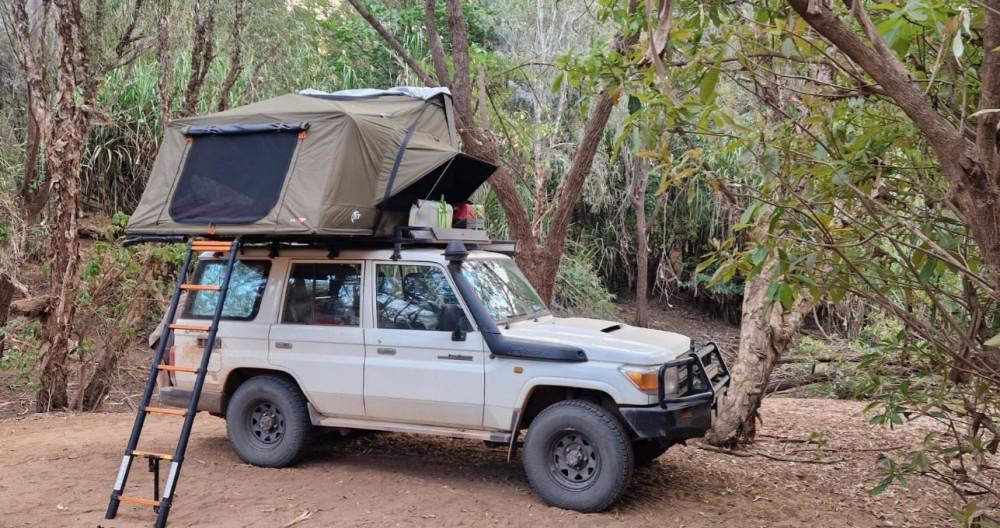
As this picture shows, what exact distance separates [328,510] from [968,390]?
14.1 ft

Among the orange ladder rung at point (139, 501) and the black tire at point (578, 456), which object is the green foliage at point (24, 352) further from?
the black tire at point (578, 456)

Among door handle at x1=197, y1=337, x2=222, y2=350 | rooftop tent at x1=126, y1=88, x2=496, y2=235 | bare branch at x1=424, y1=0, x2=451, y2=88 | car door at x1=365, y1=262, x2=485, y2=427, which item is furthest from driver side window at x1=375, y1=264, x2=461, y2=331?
bare branch at x1=424, y1=0, x2=451, y2=88

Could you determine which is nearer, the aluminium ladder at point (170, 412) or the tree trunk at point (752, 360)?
the aluminium ladder at point (170, 412)

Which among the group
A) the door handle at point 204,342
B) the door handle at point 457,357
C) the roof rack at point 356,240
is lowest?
the door handle at point 204,342

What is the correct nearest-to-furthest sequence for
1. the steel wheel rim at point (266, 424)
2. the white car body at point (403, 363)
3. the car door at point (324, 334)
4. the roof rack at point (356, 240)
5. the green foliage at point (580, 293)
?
1. the white car body at point (403, 363)
2. the car door at point (324, 334)
3. the roof rack at point (356, 240)
4. the steel wheel rim at point (266, 424)
5. the green foliage at point (580, 293)

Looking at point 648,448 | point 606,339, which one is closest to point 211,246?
point 606,339

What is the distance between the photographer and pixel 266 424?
6.78m

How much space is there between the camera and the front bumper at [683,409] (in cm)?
561

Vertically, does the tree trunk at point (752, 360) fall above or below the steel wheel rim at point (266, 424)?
above

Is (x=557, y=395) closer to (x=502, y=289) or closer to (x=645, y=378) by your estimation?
(x=645, y=378)

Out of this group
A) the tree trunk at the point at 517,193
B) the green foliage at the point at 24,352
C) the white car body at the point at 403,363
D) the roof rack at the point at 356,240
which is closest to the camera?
the white car body at the point at 403,363

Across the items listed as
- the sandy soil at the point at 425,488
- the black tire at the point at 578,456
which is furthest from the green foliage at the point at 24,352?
the black tire at the point at 578,456

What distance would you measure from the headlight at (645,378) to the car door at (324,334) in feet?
6.68

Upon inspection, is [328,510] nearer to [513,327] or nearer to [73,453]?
[513,327]
